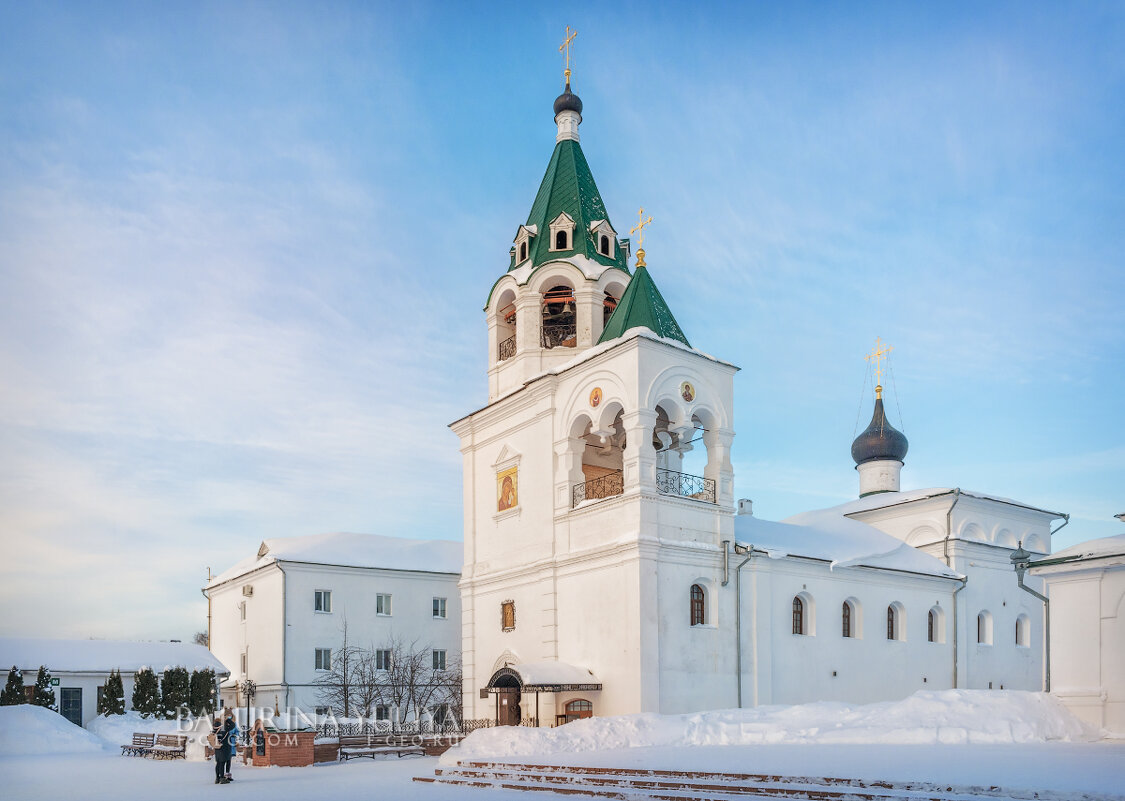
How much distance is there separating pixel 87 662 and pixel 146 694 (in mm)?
3371

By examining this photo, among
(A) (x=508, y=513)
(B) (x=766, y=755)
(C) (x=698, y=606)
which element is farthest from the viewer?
(A) (x=508, y=513)

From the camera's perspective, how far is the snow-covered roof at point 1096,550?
58.9 feet

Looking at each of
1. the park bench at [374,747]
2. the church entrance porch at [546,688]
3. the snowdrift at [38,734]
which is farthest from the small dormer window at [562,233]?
the snowdrift at [38,734]

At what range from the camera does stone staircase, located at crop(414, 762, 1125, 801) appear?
11102 millimetres

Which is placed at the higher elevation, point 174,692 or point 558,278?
point 558,278

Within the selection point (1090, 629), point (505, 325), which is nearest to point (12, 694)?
point (505, 325)

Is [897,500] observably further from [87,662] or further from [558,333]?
[87,662]

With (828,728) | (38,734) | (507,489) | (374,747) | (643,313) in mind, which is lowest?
(38,734)

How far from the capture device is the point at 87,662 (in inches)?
1577

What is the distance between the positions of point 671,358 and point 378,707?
20.9 meters

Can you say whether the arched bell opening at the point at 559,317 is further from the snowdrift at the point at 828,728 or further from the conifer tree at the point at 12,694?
the conifer tree at the point at 12,694

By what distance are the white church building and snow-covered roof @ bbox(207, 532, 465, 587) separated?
1208 cm

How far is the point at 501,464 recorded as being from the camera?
2938 cm

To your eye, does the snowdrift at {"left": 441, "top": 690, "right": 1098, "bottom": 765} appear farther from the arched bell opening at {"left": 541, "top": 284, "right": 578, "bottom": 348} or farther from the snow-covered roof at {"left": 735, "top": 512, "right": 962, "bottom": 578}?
the arched bell opening at {"left": 541, "top": 284, "right": 578, "bottom": 348}
